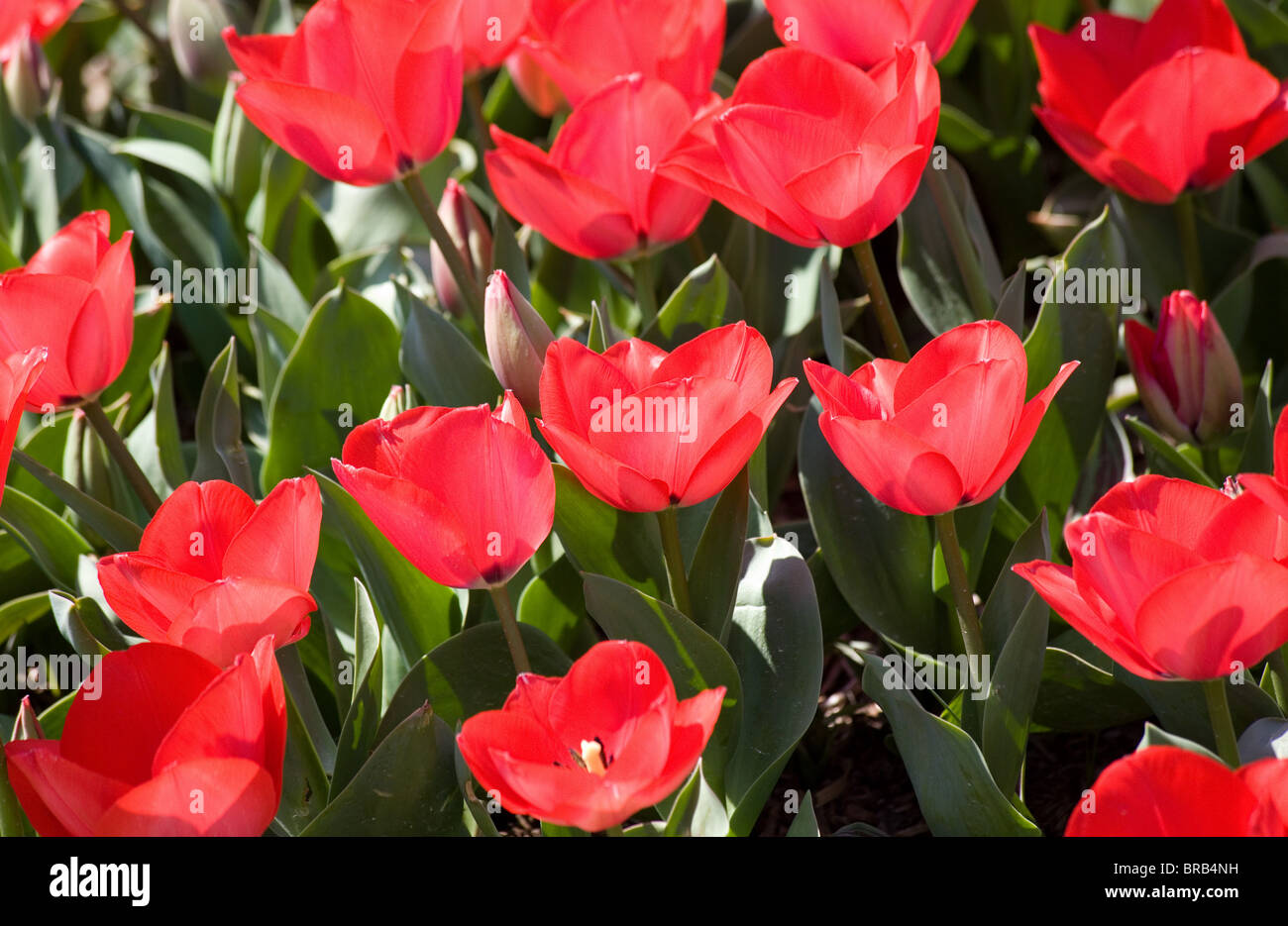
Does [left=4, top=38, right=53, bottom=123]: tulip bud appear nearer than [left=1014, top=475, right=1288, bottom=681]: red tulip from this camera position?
No

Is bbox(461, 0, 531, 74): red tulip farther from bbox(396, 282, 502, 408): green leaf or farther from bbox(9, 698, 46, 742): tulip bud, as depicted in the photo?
bbox(9, 698, 46, 742): tulip bud

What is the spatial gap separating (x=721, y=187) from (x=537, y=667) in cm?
38

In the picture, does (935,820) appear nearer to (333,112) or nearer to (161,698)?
(161,698)

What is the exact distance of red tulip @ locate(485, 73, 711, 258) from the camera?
40.1 inches

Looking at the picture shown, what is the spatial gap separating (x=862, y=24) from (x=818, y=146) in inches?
8.9

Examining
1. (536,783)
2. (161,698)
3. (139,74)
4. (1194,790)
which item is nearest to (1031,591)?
(1194,790)

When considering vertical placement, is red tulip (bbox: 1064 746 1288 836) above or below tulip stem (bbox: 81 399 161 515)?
below

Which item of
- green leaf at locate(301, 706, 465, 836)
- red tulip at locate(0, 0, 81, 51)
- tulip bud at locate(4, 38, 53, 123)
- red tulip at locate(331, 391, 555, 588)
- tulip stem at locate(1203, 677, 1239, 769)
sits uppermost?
red tulip at locate(0, 0, 81, 51)

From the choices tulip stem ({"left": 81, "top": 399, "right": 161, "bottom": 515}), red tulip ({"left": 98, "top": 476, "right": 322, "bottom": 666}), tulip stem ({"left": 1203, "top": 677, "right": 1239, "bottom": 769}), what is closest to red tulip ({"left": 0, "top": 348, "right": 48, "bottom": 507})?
red tulip ({"left": 98, "top": 476, "right": 322, "bottom": 666})

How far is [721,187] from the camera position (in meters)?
0.95

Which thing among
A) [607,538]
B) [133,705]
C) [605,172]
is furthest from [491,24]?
[133,705]

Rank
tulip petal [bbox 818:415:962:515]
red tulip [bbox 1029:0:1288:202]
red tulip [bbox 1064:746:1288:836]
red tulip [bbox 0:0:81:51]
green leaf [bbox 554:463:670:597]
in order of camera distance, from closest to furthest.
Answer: red tulip [bbox 1064:746:1288:836] < tulip petal [bbox 818:415:962:515] < green leaf [bbox 554:463:670:597] < red tulip [bbox 1029:0:1288:202] < red tulip [bbox 0:0:81:51]

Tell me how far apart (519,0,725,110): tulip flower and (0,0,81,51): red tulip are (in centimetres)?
70

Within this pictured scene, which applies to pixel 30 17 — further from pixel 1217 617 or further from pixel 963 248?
pixel 1217 617
